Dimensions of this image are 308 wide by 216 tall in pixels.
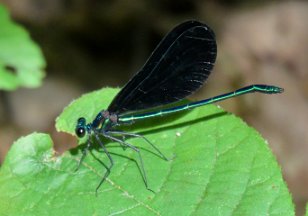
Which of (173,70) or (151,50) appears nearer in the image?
(173,70)

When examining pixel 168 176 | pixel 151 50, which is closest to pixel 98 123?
pixel 168 176

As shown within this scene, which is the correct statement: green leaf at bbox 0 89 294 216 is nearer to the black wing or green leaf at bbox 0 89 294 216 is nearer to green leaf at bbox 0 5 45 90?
the black wing

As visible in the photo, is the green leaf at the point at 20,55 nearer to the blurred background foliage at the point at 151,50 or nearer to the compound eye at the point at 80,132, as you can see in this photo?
the compound eye at the point at 80,132

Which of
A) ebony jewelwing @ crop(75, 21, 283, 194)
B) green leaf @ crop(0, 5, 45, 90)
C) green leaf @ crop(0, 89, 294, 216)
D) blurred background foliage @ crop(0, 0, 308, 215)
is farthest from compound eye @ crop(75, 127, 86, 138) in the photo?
blurred background foliage @ crop(0, 0, 308, 215)

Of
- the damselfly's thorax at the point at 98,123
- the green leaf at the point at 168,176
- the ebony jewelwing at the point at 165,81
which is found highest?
the ebony jewelwing at the point at 165,81

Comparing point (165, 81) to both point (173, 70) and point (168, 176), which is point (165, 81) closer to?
point (173, 70)

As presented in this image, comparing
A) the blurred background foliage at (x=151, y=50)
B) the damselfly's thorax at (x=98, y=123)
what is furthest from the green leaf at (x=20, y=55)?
the blurred background foliage at (x=151, y=50)

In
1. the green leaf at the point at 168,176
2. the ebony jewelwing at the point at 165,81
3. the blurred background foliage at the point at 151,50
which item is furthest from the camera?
the blurred background foliage at the point at 151,50
